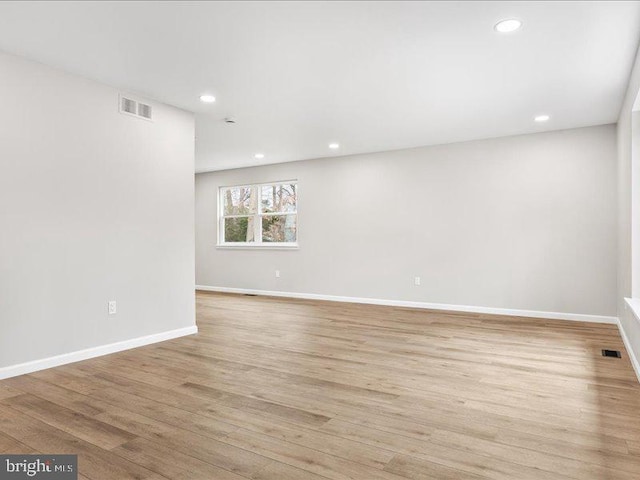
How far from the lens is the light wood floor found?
1.89 metres

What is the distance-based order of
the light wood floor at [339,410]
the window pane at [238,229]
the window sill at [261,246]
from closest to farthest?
the light wood floor at [339,410] → the window sill at [261,246] → the window pane at [238,229]

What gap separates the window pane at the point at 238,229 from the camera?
8.15m

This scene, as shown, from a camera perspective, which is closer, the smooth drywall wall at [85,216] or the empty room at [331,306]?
the empty room at [331,306]

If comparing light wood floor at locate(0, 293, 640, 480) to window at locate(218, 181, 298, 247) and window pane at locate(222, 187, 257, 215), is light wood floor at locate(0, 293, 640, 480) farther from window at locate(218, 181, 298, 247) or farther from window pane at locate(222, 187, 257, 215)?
window pane at locate(222, 187, 257, 215)

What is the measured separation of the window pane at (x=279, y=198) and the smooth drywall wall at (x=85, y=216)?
3.23 metres

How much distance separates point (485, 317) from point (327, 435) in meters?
4.00

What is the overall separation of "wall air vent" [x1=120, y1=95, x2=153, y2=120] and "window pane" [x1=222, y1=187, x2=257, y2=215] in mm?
4017

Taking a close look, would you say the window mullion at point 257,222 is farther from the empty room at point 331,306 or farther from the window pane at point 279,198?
the empty room at point 331,306

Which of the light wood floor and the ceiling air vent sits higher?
the ceiling air vent

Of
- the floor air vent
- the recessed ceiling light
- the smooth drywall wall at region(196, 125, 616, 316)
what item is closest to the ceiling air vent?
the recessed ceiling light

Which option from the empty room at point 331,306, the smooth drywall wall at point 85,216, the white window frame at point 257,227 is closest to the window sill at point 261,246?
the white window frame at point 257,227

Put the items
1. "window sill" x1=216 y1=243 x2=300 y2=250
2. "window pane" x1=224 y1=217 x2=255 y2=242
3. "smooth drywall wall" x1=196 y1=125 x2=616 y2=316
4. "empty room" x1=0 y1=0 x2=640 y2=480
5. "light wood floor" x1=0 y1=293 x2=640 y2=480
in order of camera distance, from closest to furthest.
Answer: "light wood floor" x1=0 y1=293 x2=640 y2=480, "empty room" x1=0 y1=0 x2=640 y2=480, "smooth drywall wall" x1=196 y1=125 x2=616 y2=316, "window sill" x1=216 y1=243 x2=300 y2=250, "window pane" x1=224 y1=217 x2=255 y2=242

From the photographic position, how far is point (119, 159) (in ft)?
12.7

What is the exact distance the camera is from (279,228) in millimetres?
7824
